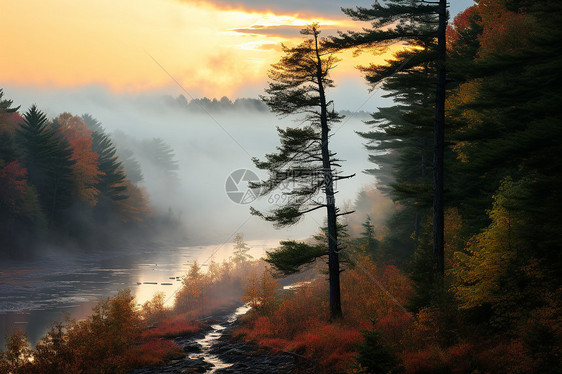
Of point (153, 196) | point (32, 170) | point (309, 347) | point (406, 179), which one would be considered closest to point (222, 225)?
point (153, 196)

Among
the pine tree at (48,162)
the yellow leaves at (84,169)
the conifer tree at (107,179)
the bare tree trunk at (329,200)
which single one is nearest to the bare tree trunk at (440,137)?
the bare tree trunk at (329,200)

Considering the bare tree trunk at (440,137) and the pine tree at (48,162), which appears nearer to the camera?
the bare tree trunk at (440,137)

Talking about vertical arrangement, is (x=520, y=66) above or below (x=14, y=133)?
below

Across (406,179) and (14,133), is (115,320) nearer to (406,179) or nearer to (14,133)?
(406,179)

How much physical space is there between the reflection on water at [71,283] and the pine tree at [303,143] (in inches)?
562

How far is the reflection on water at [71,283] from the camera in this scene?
34.2 m

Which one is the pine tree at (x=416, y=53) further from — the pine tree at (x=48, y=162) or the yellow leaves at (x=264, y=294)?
the pine tree at (x=48, y=162)

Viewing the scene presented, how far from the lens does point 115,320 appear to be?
22141 mm

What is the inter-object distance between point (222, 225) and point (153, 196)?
29268mm

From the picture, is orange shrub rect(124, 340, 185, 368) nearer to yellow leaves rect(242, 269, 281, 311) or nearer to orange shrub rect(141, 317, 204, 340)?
orange shrub rect(141, 317, 204, 340)

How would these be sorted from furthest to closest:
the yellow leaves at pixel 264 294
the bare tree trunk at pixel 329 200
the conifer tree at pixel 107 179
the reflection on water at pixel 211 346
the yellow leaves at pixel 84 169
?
the conifer tree at pixel 107 179 → the yellow leaves at pixel 84 169 → the yellow leaves at pixel 264 294 → the bare tree trunk at pixel 329 200 → the reflection on water at pixel 211 346

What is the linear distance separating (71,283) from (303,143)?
40473 millimetres

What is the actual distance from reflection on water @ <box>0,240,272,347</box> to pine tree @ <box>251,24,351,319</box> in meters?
14.3

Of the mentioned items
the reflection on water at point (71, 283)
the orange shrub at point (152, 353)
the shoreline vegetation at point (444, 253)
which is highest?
the shoreline vegetation at point (444, 253)
